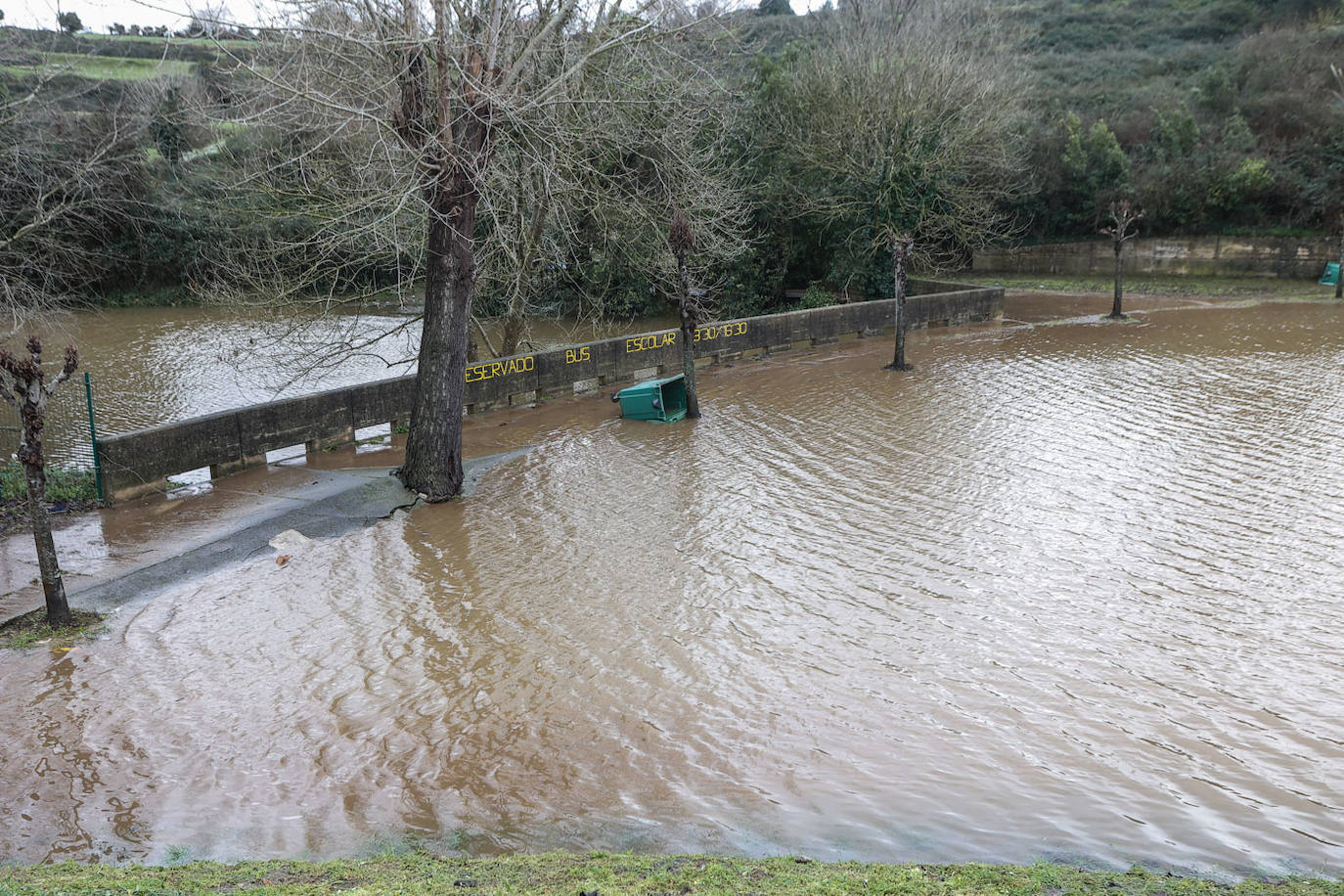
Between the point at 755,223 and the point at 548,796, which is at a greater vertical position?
the point at 755,223

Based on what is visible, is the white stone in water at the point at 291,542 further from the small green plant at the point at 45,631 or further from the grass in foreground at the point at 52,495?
A: the grass in foreground at the point at 52,495

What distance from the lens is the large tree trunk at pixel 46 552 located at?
861cm

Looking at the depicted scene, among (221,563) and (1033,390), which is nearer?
(221,563)

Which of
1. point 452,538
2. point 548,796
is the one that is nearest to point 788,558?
point 452,538

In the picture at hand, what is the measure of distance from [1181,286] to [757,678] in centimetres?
Answer: 3202

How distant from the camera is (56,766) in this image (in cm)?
667

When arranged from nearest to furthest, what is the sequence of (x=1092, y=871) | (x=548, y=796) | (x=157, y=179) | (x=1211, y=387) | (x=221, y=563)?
(x=1092, y=871) < (x=548, y=796) < (x=221, y=563) < (x=1211, y=387) < (x=157, y=179)

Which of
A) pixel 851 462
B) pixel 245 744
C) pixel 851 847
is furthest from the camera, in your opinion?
pixel 851 462

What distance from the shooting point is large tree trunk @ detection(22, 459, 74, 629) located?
8.61m

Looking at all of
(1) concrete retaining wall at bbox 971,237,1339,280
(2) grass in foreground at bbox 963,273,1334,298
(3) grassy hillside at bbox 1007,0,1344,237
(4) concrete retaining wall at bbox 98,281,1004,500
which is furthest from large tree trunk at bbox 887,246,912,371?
(1) concrete retaining wall at bbox 971,237,1339,280

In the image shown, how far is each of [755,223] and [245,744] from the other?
26680 mm

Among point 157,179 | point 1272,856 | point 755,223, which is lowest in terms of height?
point 1272,856

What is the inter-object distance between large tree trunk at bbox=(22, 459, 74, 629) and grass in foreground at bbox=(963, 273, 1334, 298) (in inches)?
1263

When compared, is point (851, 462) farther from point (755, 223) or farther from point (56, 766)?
point (755, 223)
